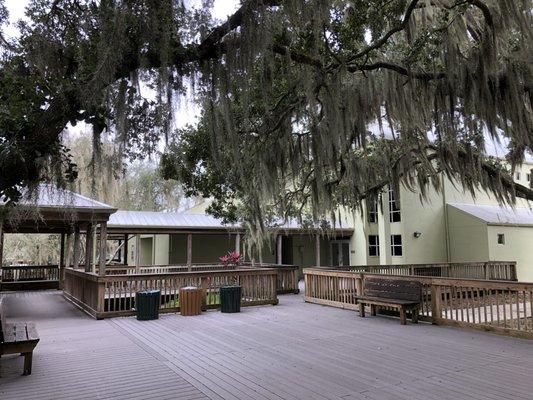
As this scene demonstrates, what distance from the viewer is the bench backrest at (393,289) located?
27.4ft

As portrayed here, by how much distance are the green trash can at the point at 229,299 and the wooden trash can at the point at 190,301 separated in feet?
1.86

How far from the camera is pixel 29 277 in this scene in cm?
1683

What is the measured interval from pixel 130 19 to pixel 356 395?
4.17 metres

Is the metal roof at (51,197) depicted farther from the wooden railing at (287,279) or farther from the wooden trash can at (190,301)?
the wooden railing at (287,279)

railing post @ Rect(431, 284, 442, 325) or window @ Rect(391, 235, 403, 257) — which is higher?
window @ Rect(391, 235, 403, 257)

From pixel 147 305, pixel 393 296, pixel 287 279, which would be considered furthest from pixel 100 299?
pixel 287 279

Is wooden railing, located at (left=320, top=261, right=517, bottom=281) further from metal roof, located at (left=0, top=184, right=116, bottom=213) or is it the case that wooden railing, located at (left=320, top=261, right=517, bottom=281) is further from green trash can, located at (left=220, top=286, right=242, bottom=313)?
metal roof, located at (left=0, top=184, right=116, bottom=213)

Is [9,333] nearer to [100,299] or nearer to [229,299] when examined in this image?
[100,299]

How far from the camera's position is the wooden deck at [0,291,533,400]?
4.38 m

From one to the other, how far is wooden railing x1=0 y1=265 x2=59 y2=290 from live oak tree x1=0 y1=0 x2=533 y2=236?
937 cm

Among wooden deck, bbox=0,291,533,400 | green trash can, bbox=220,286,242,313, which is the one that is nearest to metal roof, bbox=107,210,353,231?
green trash can, bbox=220,286,242,313

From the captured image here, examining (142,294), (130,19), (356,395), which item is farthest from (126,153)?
(142,294)

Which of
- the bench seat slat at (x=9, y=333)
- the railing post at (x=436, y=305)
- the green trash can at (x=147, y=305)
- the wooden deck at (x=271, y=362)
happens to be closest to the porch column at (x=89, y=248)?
the wooden deck at (x=271, y=362)

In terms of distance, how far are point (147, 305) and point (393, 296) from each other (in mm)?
5297
